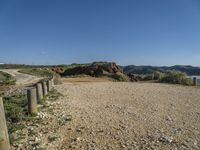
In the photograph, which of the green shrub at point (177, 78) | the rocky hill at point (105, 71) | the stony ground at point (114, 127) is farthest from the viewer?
the rocky hill at point (105, 71)

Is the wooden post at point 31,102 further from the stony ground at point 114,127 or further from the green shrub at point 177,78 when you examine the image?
the green shrub at point 177,78

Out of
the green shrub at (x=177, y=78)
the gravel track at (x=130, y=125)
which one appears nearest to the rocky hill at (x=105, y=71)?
the green shrub at (x=177, y=78)

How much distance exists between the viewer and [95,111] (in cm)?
1115

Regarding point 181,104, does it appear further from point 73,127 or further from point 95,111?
point 73,127

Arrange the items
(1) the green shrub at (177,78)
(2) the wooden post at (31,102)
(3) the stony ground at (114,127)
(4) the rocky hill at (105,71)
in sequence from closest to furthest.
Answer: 1. (3) the stony ground at (114,127)
2. (2) the wooden post at (31,102)
3. (1) the green shrub at (177,78)
4. (4) the rocky hill at (105,71)

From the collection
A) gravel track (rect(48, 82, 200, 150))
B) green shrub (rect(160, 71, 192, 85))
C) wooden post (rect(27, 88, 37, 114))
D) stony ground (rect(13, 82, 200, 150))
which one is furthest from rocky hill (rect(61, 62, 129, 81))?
wooden post (rect(27, 88, 37, 114))

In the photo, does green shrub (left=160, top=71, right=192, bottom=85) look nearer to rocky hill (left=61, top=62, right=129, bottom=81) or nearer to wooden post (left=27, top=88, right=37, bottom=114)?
rocky hill (left=61, top=62, right=129, bottom=81)

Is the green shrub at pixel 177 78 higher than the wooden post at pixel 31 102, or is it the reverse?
the wooden post at pixel 31 102

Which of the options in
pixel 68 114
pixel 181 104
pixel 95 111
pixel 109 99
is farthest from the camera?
pixel 109 99

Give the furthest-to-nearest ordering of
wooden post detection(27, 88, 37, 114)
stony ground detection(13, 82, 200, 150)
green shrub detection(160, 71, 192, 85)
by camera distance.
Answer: green shrub detection(160, 71, 192, 85) → wooden post detection(27, 88, 37, 114) → stony ground detection(13, 82, 200, 150)

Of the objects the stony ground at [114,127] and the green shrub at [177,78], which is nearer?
the stony ground at [114,127]

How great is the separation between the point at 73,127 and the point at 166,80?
2131cm

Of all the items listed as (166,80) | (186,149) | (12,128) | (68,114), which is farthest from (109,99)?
(166,80)

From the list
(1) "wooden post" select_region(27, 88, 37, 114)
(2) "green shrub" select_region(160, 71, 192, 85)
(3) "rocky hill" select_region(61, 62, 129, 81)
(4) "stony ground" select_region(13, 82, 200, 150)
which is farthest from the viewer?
(3) "rocky hill" select_region(61, 62, 129, 81)
